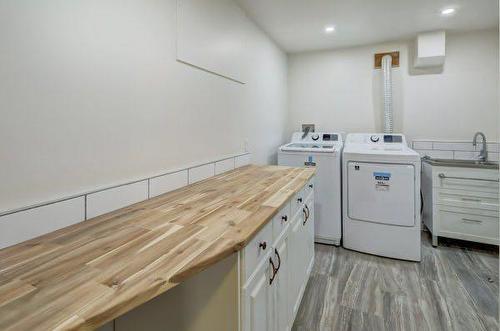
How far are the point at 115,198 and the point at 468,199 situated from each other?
297cm

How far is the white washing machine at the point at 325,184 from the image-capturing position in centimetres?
259

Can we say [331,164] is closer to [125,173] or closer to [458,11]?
[458,11]

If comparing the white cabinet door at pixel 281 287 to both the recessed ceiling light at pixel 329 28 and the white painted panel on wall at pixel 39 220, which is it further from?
the recessed ceiling light at pixel 329 28

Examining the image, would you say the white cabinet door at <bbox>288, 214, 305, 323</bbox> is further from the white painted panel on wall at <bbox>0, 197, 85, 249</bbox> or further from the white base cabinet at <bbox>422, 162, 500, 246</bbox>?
the white base cabinet at <bbox>422, 162, 500, 246</bbox>

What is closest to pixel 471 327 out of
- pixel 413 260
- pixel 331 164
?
pixel 413 260

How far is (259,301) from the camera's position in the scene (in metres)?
0.95

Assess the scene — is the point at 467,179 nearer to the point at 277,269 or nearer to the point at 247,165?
the point at 247,165

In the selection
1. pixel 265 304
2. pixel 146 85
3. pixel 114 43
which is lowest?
pixel 265 304

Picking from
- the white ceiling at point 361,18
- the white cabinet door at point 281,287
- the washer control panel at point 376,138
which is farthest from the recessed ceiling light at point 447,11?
the white cabinet door at point 281,287

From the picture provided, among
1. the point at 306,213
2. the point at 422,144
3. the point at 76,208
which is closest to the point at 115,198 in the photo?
the point at 76,208

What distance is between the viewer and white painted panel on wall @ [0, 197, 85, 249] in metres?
0.76

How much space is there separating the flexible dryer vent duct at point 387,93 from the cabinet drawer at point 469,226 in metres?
1.05

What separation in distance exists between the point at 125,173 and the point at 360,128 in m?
2.85

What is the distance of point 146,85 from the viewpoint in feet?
4.05
